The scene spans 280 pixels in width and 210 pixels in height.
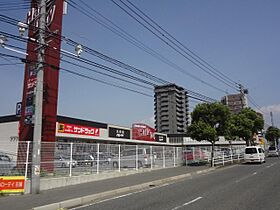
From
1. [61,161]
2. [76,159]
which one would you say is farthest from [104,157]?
[61,161]

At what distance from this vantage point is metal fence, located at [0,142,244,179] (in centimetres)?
1592

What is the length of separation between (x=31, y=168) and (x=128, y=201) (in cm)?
562

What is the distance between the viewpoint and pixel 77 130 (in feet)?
142

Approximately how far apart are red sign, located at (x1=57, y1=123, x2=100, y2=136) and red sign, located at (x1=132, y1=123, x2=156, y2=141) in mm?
12931

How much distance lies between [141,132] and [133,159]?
38181 mm

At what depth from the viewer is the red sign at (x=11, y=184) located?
47.1 ft

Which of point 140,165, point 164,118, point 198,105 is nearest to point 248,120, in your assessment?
point 198,105

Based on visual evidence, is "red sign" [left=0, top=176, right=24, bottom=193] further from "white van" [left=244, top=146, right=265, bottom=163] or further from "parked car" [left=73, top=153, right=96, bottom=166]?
"white van" [left=244, top=146, right=265, bottom=163]

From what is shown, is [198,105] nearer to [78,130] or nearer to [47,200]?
[78,130]

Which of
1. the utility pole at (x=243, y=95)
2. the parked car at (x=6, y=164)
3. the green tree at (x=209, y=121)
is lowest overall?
the parked car at (x=6, y=164)

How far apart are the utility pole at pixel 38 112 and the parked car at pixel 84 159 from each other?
372 cm

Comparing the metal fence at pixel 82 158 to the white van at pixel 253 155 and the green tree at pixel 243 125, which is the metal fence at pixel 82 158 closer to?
the white van at pixel 253 155

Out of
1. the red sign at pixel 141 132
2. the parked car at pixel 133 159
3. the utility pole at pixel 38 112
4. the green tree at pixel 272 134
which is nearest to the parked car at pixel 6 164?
the utility pole at pixel 38 112

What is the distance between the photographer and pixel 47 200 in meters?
12.6
